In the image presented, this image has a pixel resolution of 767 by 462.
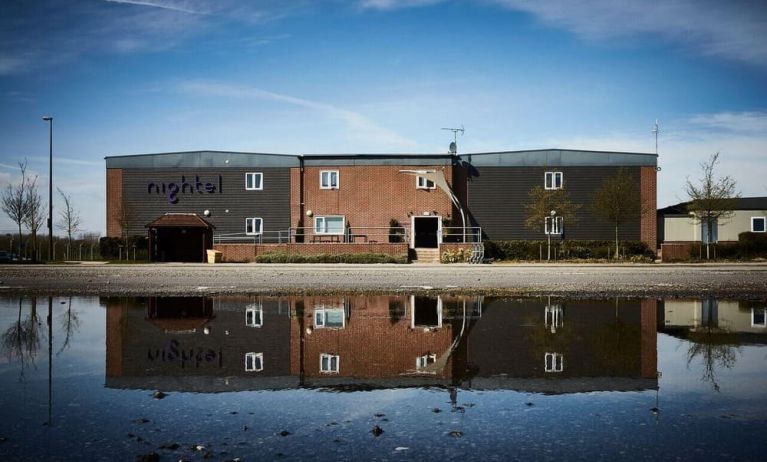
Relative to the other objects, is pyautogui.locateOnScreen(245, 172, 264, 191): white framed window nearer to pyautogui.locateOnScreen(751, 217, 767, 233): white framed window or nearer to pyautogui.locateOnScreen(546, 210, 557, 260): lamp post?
pyautogui.locateOnScreen(546, 210, 557, 260): lamp post

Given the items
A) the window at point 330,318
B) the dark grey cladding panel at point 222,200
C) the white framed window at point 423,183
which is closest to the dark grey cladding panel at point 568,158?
the white framed window at point 423,183

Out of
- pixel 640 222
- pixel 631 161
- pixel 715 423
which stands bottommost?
pixel 715 423

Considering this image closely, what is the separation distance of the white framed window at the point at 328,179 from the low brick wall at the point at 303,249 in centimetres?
489

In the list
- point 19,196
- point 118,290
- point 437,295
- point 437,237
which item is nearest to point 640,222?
point 437,237

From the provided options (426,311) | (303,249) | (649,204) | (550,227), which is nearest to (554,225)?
(550,227)

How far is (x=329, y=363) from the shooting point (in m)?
8.23

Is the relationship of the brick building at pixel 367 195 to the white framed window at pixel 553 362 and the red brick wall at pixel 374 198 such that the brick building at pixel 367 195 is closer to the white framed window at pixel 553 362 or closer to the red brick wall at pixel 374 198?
the red brick wall at pixel 374 198

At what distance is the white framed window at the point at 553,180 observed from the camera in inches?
1528

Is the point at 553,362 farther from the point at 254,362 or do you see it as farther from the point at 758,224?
the point at 758,224

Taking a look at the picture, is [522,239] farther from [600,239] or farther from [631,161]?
[631,161]

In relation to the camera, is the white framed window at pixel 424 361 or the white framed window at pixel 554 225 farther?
the white framed window at pixel 554 225

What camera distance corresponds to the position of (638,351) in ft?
29.3

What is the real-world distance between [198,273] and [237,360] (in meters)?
16.8

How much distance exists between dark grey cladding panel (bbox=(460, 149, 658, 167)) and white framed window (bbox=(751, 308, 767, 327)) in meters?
25.7
